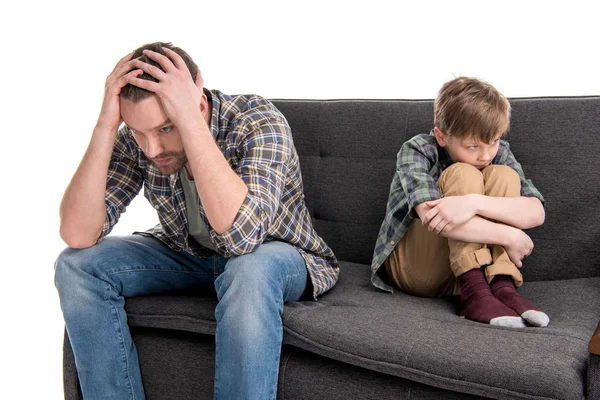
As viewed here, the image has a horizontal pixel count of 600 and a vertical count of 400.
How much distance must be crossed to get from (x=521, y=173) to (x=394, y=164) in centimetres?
43

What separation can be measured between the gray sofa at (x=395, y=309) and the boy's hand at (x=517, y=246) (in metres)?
0.16

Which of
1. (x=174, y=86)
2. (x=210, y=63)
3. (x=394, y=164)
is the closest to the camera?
(x=174, y=86)

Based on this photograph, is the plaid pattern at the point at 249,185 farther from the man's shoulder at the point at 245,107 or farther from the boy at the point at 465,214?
the boy at the point at 465,214

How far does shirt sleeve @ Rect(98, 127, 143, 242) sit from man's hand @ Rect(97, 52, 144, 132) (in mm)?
182

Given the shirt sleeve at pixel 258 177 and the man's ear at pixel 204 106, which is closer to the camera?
the shirt sleeve at pixel 258 177

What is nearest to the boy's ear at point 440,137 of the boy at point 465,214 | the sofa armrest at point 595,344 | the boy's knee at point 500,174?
the boy at point 465,214

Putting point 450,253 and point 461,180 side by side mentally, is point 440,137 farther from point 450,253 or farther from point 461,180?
point 450,253

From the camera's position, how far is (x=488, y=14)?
8.25 feet

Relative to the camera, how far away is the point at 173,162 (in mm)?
1686

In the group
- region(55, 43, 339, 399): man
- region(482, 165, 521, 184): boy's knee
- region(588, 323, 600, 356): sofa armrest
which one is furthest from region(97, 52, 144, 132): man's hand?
region(588, 323, 600, 356): sofa armrest

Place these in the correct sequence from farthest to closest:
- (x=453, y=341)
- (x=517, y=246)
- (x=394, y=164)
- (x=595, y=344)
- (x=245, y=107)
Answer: (x=394, y=164), (x=245, y=107), (x=517, y=246), (x=453, y=341), (x=595, y=344)

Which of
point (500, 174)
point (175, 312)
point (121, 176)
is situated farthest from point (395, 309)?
point (121, 176)

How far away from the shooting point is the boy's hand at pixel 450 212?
168cm

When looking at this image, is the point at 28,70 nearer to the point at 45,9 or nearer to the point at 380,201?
the point at 45,9
